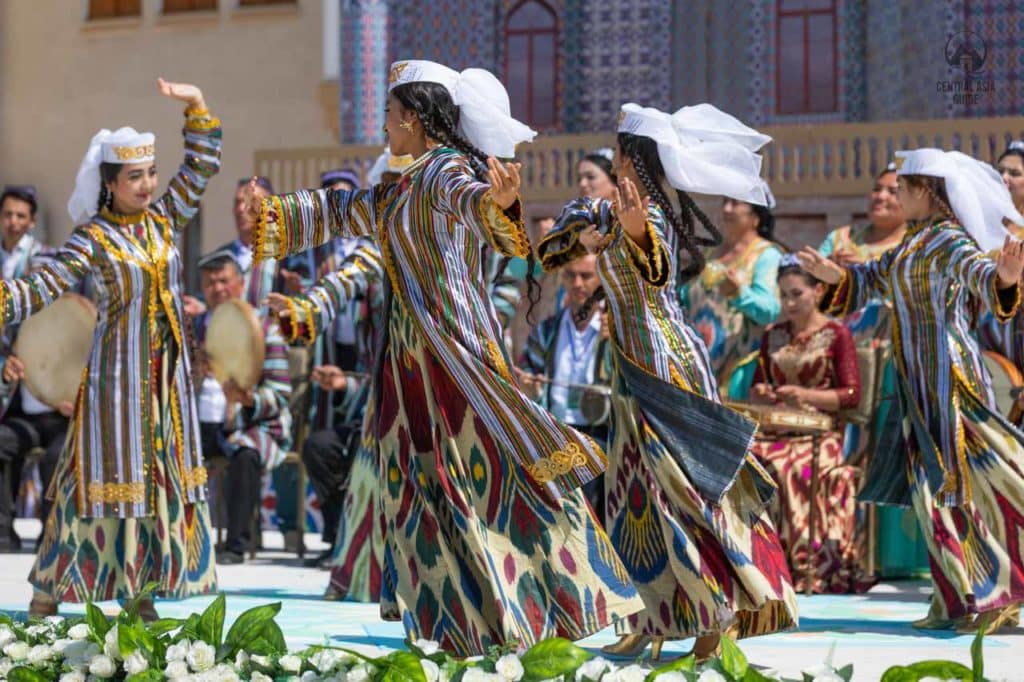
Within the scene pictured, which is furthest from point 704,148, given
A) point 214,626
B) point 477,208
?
point 214,626

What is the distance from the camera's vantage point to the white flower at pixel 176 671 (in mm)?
4090

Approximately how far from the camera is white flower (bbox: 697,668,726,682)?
3.82m

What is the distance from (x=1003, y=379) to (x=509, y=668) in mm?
4202

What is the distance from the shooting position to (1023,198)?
779 centimetres

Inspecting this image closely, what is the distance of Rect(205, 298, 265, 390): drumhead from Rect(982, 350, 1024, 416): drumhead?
3.49 metres

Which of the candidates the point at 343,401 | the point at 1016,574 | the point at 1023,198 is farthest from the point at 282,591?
the point at 1023,198

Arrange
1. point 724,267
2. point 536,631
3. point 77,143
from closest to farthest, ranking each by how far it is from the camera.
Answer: point 536,631 < point 724,267 < point 77,143

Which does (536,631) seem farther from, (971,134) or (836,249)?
(971,134)

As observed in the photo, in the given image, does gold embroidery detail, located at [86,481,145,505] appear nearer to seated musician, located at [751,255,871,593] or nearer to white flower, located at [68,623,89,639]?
white flower, located at [68,623,89,639]

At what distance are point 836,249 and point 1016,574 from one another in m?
2.79

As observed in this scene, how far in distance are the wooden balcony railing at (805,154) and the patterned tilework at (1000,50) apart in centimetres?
110

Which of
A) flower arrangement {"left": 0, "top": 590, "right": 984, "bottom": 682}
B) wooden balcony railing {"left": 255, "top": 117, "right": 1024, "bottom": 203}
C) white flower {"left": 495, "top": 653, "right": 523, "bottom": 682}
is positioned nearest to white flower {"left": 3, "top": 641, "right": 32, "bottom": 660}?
flower arrangement {"left": 0, "top": 590, "right": 984, "bottom": 682}

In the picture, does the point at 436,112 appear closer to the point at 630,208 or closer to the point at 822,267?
the point at 630,208

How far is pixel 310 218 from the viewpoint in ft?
16.8
